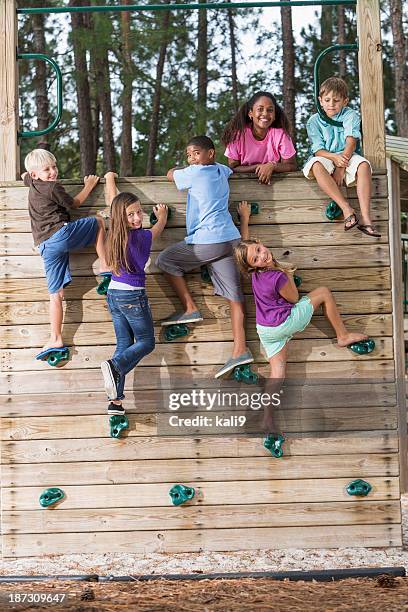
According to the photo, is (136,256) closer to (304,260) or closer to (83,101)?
(304,260)

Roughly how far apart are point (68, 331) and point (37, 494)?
1078mm

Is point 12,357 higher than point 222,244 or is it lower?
lower

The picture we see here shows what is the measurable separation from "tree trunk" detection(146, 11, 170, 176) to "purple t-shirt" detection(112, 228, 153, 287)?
10.5 metres

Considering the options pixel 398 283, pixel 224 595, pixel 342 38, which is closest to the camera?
pixel 224 595

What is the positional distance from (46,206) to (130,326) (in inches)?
36.7

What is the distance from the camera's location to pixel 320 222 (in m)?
6.07

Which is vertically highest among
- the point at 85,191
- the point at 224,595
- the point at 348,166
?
the point at 348,166

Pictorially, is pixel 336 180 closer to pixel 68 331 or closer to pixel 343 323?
pixel 343 323

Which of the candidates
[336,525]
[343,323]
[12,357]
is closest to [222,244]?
[343,323]

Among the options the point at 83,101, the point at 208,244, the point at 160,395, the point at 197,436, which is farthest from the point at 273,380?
the point at 83,101

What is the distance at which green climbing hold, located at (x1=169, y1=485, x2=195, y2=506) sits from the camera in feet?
19.4

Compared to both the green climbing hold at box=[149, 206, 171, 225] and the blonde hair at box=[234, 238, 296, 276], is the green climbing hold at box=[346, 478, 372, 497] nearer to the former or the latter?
the blonde hair at box=[234, 238, 296, 276]

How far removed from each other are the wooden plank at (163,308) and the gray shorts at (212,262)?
0.15m

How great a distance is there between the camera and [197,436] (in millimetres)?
5996
